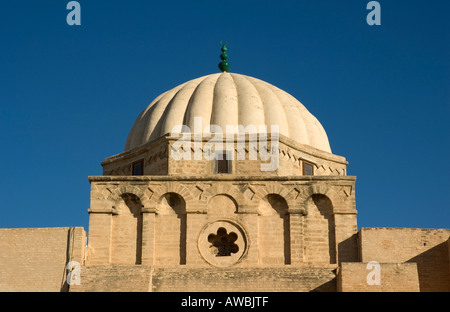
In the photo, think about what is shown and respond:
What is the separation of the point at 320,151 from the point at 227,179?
10.2 feet

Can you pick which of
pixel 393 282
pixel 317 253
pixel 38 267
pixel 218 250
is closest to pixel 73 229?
pixel 38 267

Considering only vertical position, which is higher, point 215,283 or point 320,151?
point 320,151

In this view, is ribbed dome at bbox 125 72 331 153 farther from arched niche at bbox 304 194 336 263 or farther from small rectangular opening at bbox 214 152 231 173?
arched niche at bbox 304 194 336 263

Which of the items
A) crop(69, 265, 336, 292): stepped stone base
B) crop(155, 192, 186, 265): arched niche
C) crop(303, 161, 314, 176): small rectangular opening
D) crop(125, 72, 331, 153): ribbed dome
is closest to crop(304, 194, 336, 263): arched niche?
crop(69, 265, 336, 292): stepped stone base

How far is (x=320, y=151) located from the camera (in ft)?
87.0

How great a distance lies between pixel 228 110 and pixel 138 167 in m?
2.51

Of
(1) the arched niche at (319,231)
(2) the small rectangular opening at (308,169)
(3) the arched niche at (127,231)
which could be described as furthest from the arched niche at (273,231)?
(3) the arched niche at (127,231)

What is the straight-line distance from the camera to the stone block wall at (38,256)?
75.9 feet

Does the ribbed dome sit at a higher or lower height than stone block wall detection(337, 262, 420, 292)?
higher

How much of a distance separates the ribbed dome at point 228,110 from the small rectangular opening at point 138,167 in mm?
588

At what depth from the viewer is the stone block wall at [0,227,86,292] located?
2314 cm

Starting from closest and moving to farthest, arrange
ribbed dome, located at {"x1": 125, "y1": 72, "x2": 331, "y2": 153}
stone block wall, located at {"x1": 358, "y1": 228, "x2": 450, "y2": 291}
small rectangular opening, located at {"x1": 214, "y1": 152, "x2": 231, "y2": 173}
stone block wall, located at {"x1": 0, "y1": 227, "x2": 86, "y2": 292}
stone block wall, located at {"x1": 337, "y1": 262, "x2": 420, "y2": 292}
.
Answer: stone block wall, located at {"x1": 337, "y1": 262, "x2": 420, "y2": 292}, stone block wall, located at {"x1": 0, "y1": 227, "x2": 86, "y2": 292}, stone block wall, located at {"x1": 358, "y1": 228, "x2": 450, "y2": 291}, small rectangular opening, located at {"x1": 214, "y1": 152, "x2": 231, "y2": 173}, ribbed dome, located at {"x1": 125, "y1": 72, "x2": 331, "y2": 153}

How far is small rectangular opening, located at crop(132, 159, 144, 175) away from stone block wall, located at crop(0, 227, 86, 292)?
3.01 m
